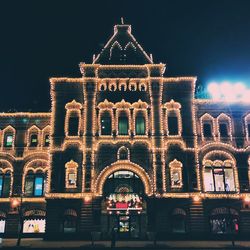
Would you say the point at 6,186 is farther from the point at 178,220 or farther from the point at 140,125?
the point at 178,220

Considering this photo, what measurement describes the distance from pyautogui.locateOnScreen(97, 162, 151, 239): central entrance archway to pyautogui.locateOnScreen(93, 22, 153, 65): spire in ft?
45.5

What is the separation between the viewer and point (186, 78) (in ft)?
130

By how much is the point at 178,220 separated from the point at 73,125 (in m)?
16.3

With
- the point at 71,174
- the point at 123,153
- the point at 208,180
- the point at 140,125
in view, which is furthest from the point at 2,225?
the point at 208,180

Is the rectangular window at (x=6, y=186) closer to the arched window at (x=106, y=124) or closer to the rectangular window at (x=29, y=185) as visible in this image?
the rectangular window at (x=29, y=185)

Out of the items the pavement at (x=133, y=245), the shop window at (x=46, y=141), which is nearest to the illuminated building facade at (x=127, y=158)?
the shop window at (x=46, y=141)

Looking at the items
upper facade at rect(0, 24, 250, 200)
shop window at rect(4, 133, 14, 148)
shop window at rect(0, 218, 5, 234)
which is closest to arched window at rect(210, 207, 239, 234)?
upper facade at rect(0, 24, 250, 200)

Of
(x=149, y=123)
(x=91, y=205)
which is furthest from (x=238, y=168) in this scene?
(x=91, y=205)

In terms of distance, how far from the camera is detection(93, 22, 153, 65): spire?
41.1m

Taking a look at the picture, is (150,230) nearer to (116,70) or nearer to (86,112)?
(86,112)

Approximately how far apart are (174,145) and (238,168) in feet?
26.1

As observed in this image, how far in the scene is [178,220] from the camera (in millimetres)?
35156

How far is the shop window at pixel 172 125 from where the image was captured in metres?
38.1

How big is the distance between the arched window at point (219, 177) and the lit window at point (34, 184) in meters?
19.5
